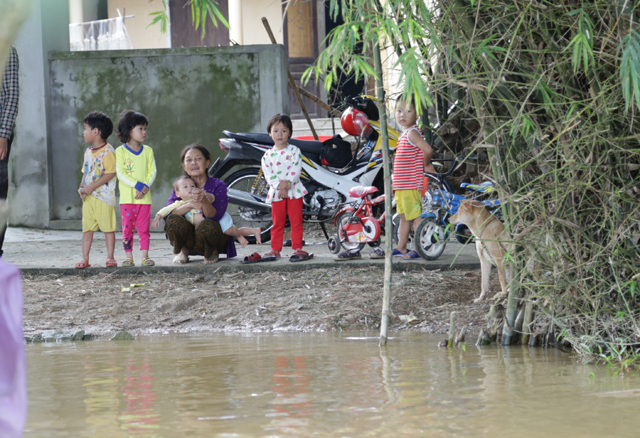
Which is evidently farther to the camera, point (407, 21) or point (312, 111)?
point (312, 111)

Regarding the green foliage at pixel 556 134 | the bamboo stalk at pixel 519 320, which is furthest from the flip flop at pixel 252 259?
the green foliage at pixel 556 134

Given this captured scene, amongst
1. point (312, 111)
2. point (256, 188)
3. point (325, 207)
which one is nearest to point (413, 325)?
point (325, 207)

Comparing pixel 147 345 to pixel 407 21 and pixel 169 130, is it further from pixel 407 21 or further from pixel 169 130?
pixel 169 130

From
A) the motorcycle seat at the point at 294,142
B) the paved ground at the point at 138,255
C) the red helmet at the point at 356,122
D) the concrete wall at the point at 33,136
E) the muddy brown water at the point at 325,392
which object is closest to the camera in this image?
the muddy brown water at the point at 325,392

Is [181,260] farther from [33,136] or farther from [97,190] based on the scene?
[33,136]

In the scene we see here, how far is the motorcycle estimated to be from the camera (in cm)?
663

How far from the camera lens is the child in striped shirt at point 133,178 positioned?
5570 mm

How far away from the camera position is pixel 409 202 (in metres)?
5.64

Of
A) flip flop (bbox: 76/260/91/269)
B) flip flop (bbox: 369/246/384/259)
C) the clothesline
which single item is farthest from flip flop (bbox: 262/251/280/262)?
the clothesline

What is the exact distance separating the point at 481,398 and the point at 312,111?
459 inches

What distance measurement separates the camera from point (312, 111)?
44.8 ft

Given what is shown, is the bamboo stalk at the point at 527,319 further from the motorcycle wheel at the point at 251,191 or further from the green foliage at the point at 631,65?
the motorcycle wheel at the point at 251,191

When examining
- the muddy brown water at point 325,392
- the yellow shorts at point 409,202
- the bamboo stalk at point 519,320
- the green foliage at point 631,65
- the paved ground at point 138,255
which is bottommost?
the muddy brown water at point 325,392

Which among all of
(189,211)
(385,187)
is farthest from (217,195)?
(385,187)
